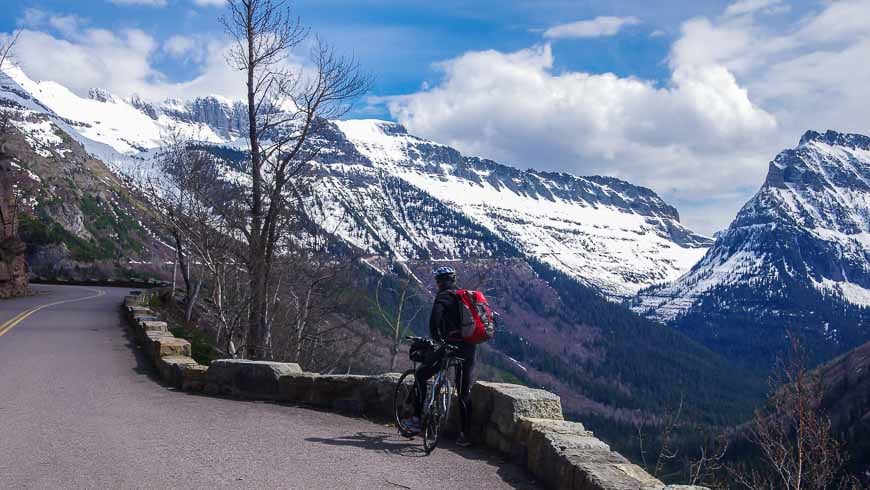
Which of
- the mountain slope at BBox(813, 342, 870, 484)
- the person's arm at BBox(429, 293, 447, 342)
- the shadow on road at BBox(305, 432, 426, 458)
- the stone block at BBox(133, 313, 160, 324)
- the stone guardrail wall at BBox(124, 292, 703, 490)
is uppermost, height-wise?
the person's arm at BBox(429, 293, 447, 342)

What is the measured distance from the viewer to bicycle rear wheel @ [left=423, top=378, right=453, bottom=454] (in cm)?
876

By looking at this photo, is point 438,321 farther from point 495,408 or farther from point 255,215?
point 255,215

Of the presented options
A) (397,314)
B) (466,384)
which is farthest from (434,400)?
(397,314)

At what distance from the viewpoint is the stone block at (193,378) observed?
1377cm

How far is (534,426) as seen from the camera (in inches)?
315

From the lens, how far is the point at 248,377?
1292 centimetres

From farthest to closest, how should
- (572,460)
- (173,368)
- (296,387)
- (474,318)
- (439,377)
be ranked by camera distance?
(173,368) < (296,387) < (474,318) < (439,377) < (572,460)

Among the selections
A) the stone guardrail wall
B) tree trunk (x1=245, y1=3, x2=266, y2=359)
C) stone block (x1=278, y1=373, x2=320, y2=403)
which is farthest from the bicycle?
tree trunk (x1=245, y1=3, x2=266, y2=359)

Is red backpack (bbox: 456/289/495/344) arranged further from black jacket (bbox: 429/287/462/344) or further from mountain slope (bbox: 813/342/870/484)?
mountain slope (bbox: 813/342/870/484)

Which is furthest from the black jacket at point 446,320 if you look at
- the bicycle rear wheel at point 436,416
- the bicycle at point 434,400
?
the bicycle rear wheel at point 436,416

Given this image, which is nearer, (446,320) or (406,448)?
(406,448)

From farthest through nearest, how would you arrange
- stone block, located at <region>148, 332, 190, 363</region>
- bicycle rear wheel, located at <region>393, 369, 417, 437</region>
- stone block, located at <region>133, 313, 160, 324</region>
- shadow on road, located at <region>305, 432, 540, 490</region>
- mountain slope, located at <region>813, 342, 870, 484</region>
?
mountain slope, located at <region>813, 342, 870, 484</region>, stone block, located at <region>133, 313, 160, 324</region>, stone block, located at <region>148, 332, 190, 363</region>, bicycle rear wheel, located at <region>393, 369, 417, 437</region>, shadow on road, located at <region>305, 432, 540, 490</region>

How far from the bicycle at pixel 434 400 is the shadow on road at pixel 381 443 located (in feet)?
0.43

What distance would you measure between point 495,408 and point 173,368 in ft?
27.1
